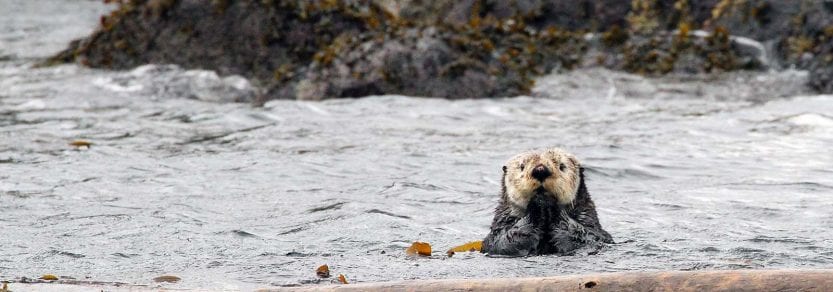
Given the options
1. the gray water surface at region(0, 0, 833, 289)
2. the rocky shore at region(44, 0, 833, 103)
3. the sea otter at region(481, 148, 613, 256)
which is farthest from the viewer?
the rocky shore at region(44, 0, 833, 103)

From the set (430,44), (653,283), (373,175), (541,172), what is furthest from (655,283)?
(430,44)

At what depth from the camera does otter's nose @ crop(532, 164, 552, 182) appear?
6.24 m

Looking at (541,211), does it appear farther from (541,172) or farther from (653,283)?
(653,283)

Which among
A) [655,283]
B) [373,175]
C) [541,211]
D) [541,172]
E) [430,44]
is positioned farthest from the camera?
[430,44]

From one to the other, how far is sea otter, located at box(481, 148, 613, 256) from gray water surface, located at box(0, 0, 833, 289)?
0.43 ft

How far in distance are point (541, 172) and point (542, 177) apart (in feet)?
0.17

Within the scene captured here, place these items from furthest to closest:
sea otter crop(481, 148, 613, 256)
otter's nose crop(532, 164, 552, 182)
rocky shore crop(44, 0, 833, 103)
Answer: rocky shore crop(44, 0, 833, 103), sea otter crop(481, 148, 613, 256), otter's nose crop(532, 164, 552, 182)

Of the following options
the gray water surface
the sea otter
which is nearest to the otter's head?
the sea otter

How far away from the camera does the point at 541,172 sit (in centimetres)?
625

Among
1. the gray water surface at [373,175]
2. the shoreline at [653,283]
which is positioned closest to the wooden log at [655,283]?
the shoreline at [653,283]

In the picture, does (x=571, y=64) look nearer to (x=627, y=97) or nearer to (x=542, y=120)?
(x=627, y=97)

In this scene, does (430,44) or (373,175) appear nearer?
(373,175)

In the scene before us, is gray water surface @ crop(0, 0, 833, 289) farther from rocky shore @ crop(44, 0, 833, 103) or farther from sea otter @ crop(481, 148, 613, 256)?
rocky shore @ crop(44, 0, 833, 103)

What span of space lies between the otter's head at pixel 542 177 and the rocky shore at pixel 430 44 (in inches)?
251
